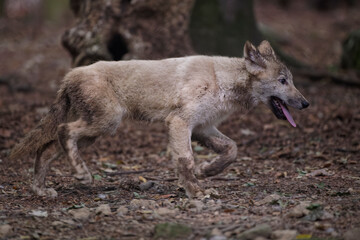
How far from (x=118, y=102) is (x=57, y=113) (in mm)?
805

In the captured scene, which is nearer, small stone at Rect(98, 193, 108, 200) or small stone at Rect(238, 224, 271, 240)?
small stone at Rect(238, 224, 271, 240)

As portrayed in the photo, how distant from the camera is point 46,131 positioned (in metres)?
6.66

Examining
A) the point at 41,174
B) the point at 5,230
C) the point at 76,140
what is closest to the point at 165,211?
the point at 5,230

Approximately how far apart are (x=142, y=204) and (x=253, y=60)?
2.43 metres

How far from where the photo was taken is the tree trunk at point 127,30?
9914 millimetres

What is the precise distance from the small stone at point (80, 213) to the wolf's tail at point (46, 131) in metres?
1.54

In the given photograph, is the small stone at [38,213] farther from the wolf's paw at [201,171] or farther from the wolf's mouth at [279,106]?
the wolf's mouth at [279,106]

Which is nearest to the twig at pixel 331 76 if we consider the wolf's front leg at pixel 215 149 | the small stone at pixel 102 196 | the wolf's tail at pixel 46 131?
the wolf's front leg at pixel 215 149

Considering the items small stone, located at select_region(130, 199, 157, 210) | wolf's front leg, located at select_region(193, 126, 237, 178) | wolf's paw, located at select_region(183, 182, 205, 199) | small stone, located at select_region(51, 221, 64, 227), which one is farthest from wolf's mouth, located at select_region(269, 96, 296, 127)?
small stone, located at select_region(51, 221, 64, 227)

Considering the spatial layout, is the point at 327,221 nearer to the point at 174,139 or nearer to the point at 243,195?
the point at 243,195

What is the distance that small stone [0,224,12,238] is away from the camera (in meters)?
4.63

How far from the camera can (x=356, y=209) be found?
512 centimetres

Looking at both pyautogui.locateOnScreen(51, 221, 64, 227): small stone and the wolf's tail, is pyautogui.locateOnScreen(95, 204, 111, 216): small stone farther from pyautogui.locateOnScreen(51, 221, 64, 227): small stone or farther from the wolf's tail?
the wolf's tail

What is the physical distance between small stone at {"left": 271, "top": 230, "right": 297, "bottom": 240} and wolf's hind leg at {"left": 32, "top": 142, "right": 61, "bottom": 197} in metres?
2.90
